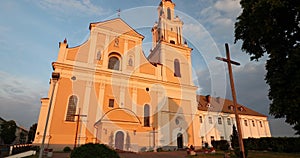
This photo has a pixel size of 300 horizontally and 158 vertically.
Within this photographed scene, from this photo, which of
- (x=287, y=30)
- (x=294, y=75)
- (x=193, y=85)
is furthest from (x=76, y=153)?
(x=193, y=85)

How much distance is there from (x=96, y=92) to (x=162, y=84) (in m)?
9.12

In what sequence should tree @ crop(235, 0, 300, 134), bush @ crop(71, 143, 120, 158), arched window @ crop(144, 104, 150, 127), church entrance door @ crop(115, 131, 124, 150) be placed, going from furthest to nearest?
1. arched window @ crop(144, 104, 150, 127)
2. church entrance door @ crop(115, 131, 124, 150)
3. tree @ crop(235, 0, 300, 134)
4. bush @ crop(71, 143, 120, 158)

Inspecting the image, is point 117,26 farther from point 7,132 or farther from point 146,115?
point 7,132

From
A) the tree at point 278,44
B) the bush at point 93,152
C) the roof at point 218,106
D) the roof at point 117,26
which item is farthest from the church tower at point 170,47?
the bush at point 93,152

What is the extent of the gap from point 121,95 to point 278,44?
17.4 m

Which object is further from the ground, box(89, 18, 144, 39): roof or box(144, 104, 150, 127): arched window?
box(89, 18, 144, 39): roof

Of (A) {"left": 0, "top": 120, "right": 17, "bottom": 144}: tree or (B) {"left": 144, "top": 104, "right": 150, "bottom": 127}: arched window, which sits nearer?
(B) {"left": 144, "top": 104, "right": 150, "bottom": 127}: arched window

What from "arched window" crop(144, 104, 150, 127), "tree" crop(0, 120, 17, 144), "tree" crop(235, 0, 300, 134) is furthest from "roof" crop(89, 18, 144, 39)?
"tree" crop(0, 120, 17, 144)

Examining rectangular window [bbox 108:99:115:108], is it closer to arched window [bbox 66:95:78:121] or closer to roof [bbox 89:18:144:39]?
arched window [bbox 66:95:78:121]

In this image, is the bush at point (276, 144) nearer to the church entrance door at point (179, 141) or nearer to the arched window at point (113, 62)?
the church entrance door at point (179, 141)

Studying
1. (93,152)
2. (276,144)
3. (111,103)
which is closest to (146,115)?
(111,103)

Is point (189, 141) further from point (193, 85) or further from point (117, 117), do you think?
point (117, 117)

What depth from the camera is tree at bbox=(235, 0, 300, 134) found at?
9078mm

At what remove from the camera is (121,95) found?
23656mm
